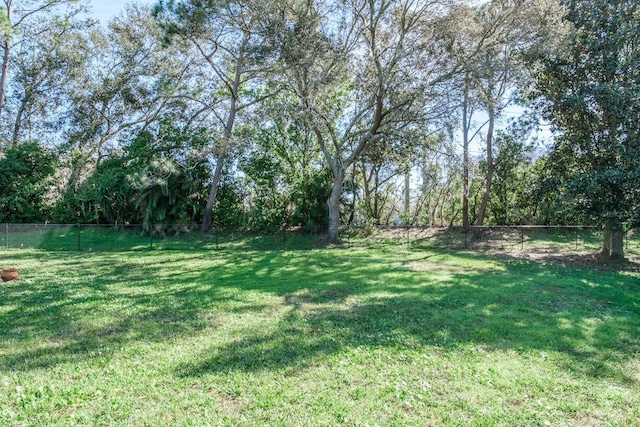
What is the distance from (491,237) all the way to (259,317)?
555 inches

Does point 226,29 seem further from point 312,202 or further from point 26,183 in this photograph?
point 26,183

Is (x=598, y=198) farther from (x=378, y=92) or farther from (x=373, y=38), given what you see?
(x=373, y=38)

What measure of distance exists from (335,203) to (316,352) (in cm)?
1181

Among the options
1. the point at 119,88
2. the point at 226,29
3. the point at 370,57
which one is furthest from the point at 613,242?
the point at 119,88

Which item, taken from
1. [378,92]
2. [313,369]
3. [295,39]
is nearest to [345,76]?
[378,92]

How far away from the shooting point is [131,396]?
121 inches

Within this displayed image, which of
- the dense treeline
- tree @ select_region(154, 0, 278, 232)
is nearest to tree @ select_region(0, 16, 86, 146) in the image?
the dense treeline

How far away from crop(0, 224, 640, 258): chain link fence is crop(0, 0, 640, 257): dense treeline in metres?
0.73

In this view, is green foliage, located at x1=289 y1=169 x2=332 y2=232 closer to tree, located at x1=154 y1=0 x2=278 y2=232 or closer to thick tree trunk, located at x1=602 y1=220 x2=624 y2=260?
tree, located at x1=154 y1=0 x2=278 y2=232

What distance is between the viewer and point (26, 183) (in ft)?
58.6

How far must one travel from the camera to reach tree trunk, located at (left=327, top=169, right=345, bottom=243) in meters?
15.6

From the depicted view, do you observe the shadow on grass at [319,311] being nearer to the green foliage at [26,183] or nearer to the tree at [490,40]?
the tree at [490,40]

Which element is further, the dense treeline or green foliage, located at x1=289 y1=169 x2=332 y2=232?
green foliage, located at x1=289 y1=169 x2=332 y2=232

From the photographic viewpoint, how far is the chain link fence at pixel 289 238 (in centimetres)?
1450
